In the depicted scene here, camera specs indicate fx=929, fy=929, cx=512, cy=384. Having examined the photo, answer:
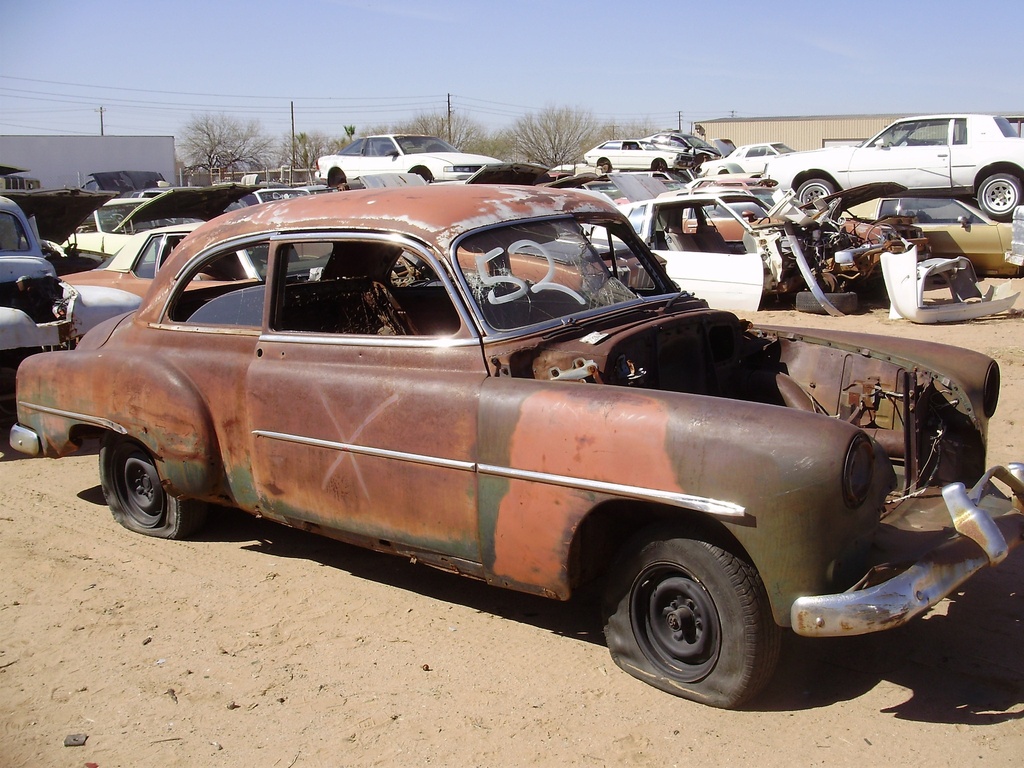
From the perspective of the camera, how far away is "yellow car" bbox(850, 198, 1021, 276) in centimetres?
1327

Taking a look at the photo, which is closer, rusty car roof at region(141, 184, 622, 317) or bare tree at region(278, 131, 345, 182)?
rusty car roof at region(141, 184, 622, 317)

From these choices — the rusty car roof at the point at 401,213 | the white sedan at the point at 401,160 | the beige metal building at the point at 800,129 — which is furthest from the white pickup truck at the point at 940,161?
the beige metal building at the point at 800,129

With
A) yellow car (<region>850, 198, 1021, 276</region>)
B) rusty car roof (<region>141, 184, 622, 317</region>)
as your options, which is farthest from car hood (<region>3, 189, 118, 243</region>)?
yellow car (<region>850, 198, 1021, 276</region>)

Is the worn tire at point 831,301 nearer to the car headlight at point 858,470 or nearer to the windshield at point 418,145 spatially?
the car headlight at point 858,470

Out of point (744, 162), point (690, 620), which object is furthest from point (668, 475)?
point (744, 162)

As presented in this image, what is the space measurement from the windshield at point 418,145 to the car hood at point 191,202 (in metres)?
11.4

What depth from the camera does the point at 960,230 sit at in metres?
13.4

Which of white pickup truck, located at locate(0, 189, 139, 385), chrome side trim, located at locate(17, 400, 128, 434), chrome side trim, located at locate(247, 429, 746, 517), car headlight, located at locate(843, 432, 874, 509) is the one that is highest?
white pickup truck, located at locate(0, 189, 139, 385)

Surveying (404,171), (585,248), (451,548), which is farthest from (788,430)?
(404,171)

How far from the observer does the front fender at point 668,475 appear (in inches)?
115

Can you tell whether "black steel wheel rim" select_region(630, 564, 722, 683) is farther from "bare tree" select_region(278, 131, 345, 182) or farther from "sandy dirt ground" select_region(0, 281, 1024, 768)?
"bare tree" select_region(278, 131, 345, 182)

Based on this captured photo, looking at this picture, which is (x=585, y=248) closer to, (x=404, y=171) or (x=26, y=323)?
(x=26, y=323)

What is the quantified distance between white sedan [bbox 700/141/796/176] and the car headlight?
72.3 feet

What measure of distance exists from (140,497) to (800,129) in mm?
56884
